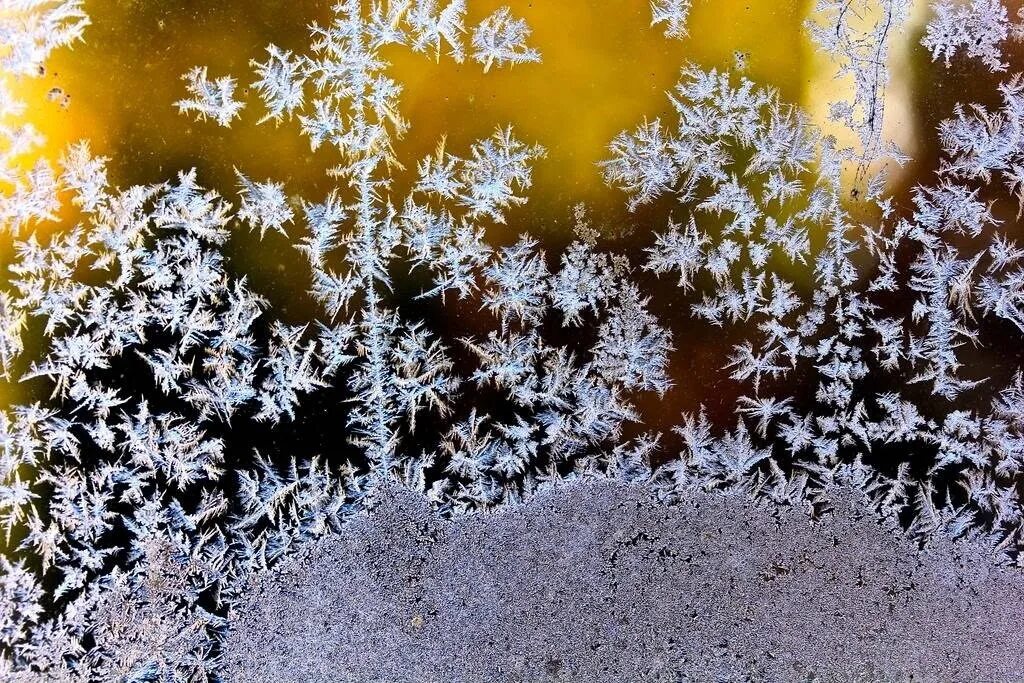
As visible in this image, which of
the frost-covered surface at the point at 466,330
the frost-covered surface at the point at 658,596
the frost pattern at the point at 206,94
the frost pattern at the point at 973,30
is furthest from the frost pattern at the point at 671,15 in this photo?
the frost-covered surface at the point at 658,596

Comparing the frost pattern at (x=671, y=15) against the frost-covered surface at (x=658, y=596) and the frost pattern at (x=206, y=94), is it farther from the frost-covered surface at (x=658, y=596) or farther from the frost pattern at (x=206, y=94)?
the frost-covered surface at (x=658, y=596)

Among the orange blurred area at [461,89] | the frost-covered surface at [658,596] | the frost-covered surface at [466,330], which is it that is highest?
the orange blurred area at [461,89]

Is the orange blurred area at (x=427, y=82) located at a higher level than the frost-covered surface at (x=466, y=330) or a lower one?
higher

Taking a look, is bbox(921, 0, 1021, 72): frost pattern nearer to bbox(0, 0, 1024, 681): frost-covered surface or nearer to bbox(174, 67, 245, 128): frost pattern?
bbox(0, 0, 1024, 681): frost-covered surface

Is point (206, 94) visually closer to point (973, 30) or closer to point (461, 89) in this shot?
point (461, 89)

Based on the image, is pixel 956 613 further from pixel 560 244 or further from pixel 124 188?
pixel 124 188

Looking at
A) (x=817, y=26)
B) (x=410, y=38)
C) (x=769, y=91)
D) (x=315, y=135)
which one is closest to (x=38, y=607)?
(x=315, y=135)

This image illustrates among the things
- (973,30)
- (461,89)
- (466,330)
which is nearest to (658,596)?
(466,330)

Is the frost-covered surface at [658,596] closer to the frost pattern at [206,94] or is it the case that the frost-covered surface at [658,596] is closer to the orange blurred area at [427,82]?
the orange blurred area at [427,82]
